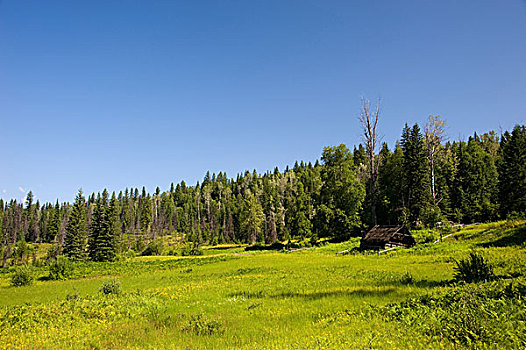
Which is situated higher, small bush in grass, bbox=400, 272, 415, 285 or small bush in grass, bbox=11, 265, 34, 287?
small bush in grass, bbox=400, 272, 415, 285

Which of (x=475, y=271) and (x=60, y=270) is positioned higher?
(x=475, y=271)

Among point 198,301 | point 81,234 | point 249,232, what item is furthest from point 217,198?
point 198,301

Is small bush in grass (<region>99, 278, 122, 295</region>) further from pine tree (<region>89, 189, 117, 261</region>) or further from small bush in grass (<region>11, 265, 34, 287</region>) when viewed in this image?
pine tree (<region>89, 189, 117, 261</region>)

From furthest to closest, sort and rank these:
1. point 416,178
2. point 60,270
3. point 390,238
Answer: point 416,178 < point 60,270 < point 390,238

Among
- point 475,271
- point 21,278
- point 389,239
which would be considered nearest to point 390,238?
point 389,239

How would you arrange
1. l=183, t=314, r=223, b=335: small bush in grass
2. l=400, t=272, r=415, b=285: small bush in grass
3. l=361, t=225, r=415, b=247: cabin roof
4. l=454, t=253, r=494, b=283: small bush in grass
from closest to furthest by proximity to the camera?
l=183, t=314, r=223, b=335: small bush in grass < l=454, t=253, r=494, b=283: small bush in grass < l=400, t=272, r=415, b=285: small bush in grass < l=361, t=225, r=415, b=247: cabin roof

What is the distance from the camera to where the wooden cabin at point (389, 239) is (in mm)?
35844

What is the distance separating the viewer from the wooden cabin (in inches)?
1411

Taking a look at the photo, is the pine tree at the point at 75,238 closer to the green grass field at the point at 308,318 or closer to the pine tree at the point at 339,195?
the pine tree at the point at 339,195

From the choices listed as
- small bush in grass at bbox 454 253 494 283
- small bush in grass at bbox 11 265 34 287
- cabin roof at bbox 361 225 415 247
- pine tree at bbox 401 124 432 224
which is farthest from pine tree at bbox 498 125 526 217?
small bush in grass at bbox 11 265 34 287


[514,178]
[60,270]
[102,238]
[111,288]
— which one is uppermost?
[514,178]

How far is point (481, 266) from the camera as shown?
12.2 meters

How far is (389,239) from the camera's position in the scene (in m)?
35.9

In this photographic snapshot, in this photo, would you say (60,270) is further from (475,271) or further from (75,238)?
(475,271)
